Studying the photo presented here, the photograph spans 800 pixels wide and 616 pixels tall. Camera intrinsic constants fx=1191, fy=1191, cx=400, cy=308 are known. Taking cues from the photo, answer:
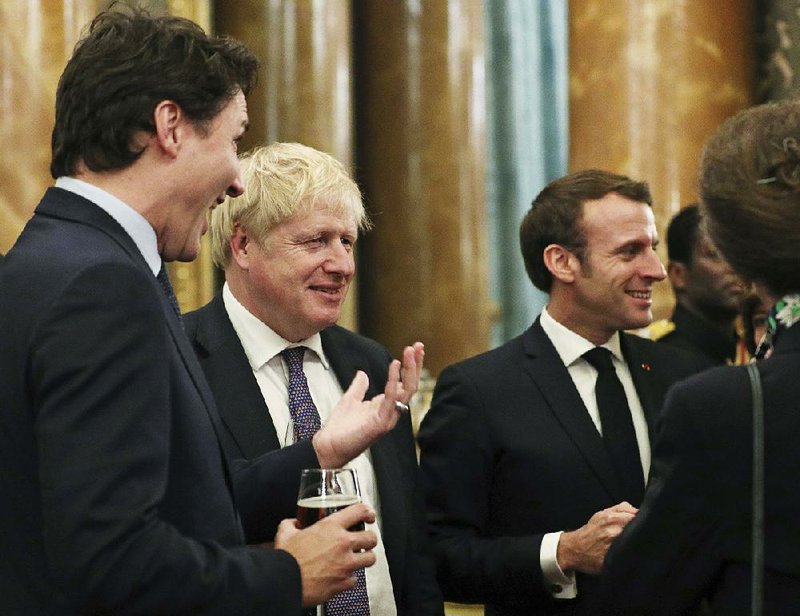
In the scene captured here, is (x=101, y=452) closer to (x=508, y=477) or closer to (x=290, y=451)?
(x=290, y=451)

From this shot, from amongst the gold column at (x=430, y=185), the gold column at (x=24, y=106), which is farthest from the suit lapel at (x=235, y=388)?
the gold column at (x=430, y=185)

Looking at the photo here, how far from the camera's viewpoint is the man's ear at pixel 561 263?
331 centimetres

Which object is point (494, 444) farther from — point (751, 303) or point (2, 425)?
point (2, 425)

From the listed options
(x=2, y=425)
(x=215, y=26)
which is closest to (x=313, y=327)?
(x=2, y=425)

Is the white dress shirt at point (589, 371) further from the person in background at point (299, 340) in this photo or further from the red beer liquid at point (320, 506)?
the red beer liquid at point (320, 506)

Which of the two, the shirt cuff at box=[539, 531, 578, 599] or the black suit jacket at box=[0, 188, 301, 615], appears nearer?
the black suit jacket at box=[0, 188, 301, 615]

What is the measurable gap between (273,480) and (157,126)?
84cm

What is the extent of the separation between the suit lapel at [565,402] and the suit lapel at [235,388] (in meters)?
0.77

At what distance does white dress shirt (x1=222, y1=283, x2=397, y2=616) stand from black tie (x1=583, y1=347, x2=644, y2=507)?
65 cm

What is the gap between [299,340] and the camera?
9.43ft

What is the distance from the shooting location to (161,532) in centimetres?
164

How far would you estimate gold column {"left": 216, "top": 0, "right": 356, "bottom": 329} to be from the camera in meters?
4.71

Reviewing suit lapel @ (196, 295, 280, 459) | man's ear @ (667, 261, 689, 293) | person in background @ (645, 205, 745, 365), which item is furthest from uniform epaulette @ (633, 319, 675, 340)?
suit lapel @ (196, 295, 280, 459)

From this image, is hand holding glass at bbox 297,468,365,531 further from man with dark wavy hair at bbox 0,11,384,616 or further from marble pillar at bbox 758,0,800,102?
marble pillar at bbox 758,0,800,102
